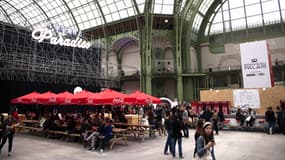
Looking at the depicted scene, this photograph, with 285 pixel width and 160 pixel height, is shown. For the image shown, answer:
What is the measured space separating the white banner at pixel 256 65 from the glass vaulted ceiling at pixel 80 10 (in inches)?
562

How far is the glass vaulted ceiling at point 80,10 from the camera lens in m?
30.5

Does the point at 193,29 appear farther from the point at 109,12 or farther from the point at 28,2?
the point at 28,2

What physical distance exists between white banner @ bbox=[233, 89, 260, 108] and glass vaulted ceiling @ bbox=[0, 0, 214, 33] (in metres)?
15.6

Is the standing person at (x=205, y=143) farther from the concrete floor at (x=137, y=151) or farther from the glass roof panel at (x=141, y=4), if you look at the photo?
the glass roof panel at (x=141, y=4)

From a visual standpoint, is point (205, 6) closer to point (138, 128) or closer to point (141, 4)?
point (141, 4)

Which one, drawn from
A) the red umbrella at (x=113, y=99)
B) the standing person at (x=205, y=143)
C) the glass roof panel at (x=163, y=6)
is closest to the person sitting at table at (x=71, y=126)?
the red umbrella at (x=113, y=99)

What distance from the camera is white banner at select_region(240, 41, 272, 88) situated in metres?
16.8

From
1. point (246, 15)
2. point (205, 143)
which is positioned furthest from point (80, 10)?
point (205, 143)

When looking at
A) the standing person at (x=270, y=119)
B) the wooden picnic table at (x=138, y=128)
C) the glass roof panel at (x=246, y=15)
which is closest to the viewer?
the wooden picnic table at (x=138, y=128)

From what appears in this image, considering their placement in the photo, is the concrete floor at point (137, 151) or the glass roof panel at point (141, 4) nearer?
the concrete floor at point (137, 151)

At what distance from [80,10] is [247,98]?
27.4m

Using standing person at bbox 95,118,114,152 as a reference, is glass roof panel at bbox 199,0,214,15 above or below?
above

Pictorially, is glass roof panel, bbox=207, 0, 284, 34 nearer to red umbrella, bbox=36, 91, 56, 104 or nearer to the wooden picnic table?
the wooden picnic table

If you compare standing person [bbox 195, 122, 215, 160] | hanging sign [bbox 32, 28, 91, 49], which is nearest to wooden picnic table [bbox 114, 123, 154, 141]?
standing person [bbox 195, 122, 215, 160]
